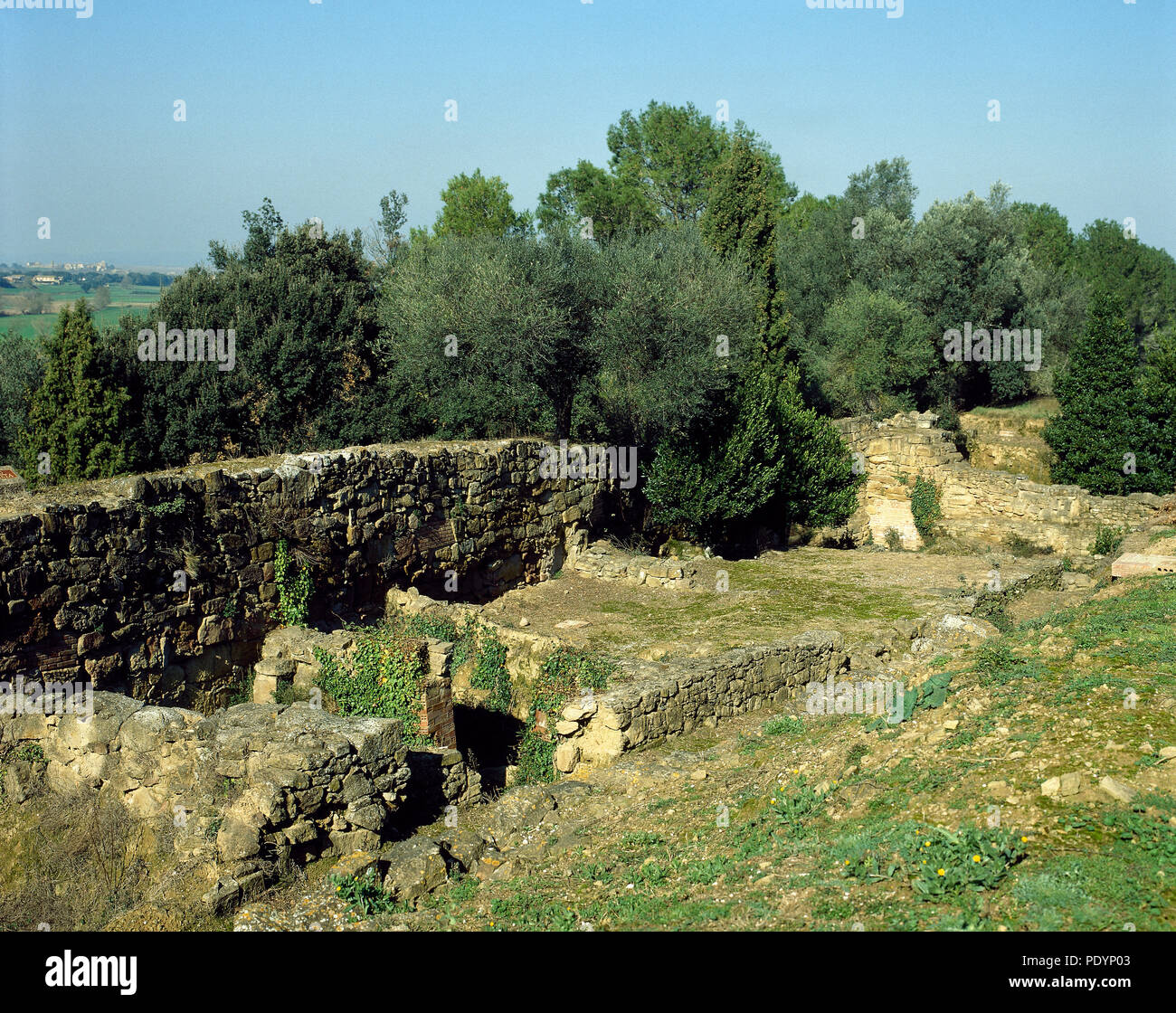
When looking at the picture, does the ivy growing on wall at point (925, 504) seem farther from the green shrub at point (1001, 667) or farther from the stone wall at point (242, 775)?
the stone wall at point (242, 775)

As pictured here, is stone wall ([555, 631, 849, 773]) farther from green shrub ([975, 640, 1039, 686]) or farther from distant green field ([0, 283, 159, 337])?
distant green field ([0, 283, 159, 337])

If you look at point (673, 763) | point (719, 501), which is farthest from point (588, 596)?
point (673, 763)

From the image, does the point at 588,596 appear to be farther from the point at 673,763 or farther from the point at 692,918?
the point at 692,918

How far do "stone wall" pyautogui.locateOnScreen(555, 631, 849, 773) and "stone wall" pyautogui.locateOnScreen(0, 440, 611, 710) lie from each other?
4.34 m

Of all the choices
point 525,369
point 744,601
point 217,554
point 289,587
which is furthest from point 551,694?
point 525,369

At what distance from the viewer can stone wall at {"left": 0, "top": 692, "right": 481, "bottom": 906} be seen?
7637mm

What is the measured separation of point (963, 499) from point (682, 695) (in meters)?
16.5

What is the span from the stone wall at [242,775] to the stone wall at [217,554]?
1.31 metres

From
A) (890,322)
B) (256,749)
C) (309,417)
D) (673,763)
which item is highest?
(890,322)

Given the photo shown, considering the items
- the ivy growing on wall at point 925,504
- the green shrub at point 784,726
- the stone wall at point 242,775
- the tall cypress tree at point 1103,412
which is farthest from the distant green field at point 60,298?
the green shrub at point 784,726

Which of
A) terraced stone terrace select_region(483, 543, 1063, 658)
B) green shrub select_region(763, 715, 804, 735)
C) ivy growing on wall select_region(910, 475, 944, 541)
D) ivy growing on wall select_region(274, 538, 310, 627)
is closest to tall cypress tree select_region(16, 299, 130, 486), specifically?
ivy growing on wall select_region(274, 538, 310, 627)

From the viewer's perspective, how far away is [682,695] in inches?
438

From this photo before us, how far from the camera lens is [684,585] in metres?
16.8

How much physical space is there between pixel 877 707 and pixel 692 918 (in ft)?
14.7
